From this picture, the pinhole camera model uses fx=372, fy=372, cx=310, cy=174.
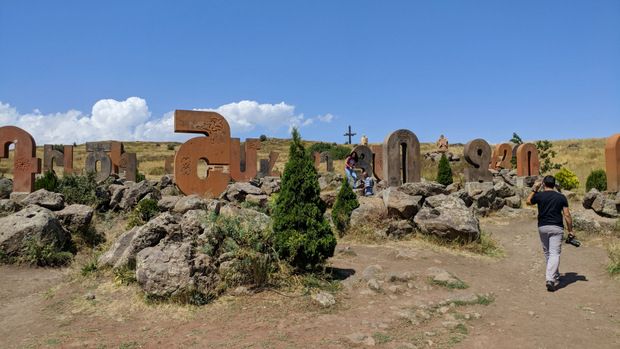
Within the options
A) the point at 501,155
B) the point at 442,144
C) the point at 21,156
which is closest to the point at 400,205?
the point at 21,156

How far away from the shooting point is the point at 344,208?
1027 cm

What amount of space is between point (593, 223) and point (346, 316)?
28.5ft

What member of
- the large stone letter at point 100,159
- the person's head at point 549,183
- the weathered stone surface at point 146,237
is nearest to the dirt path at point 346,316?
the weathered stone surface at point 146,237

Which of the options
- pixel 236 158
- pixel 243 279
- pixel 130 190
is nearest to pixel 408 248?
pixel 243 279

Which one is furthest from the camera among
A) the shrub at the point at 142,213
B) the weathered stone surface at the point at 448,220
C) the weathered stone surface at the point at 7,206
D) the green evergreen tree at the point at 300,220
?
the weathered stone surface at the point at 7,206

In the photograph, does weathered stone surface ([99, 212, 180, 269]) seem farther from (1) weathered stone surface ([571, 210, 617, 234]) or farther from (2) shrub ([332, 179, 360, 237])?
(1) weathered stone surface ([571, 210, 617, 234])

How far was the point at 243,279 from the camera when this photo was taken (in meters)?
5.73

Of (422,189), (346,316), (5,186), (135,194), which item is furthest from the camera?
(5,186)

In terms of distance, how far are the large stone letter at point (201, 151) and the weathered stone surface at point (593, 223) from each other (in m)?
10.7

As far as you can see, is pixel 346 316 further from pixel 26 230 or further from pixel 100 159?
pixel 100 159

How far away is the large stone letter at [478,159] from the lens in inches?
619

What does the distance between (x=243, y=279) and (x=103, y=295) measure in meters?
2.14

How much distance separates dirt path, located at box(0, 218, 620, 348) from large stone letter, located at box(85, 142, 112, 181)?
61.4 ft

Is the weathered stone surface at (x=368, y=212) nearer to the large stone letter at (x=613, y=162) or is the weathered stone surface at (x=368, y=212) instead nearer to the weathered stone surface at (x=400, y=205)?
the weathered stone surface at (x=400, y=205)
